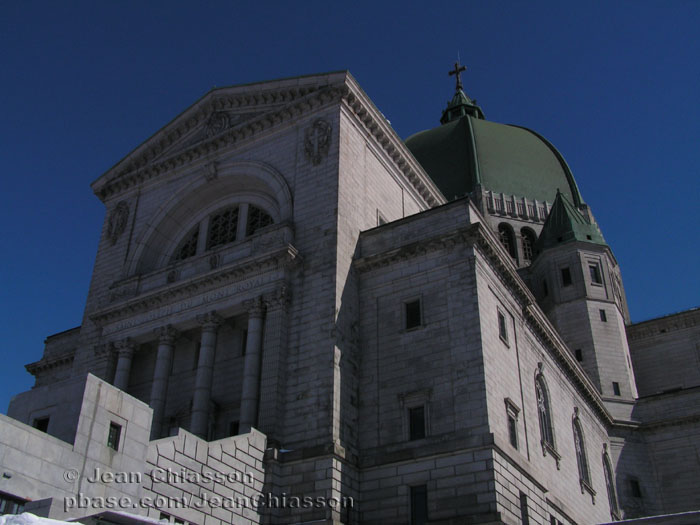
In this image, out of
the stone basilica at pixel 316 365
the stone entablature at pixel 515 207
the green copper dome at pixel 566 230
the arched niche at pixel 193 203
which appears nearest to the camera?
the stone basilica at pixel 316 365

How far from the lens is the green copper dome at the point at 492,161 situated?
7181cm

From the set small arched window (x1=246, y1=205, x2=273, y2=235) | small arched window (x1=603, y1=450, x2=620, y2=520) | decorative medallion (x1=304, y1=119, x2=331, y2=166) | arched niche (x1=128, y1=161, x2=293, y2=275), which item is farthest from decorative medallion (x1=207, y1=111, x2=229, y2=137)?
small arched window (x1=603, y1=450, x2=620, y2=520)

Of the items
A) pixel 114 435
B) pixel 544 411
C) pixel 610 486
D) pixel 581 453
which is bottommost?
pixel 114 435

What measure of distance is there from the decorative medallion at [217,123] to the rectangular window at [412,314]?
610 inches

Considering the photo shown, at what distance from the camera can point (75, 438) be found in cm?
2117

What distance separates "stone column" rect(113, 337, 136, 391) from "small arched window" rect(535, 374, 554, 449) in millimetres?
19024

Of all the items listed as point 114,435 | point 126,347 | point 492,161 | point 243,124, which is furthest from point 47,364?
point 492,161

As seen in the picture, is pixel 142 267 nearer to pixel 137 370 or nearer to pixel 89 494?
pixel 137 370

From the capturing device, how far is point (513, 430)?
3114 cm

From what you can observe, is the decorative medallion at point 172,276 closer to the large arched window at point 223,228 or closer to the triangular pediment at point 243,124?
the large arched window at point 223,228

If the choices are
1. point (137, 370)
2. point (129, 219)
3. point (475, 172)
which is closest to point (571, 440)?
point (137, 370)

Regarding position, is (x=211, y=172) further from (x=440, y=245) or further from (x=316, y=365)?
(x=316, y=365)

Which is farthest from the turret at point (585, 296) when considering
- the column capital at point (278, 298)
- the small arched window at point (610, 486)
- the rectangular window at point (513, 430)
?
the column capital at point (278, 298)

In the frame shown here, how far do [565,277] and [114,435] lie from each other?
38.4 meters
